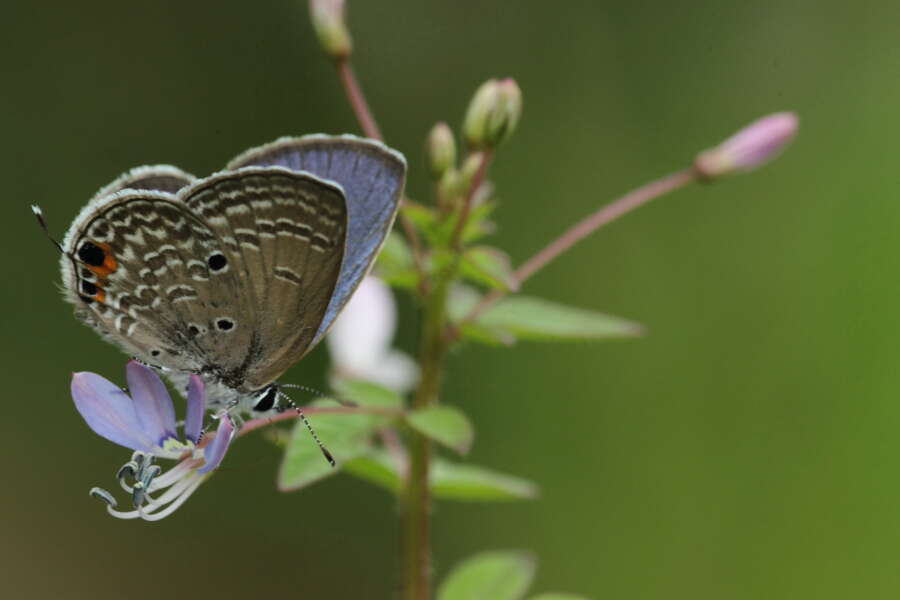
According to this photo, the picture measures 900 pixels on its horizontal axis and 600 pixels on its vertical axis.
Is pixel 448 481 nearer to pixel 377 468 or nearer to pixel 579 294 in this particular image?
pixel 377 468

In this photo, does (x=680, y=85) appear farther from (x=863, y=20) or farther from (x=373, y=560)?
(x=373, y=560)

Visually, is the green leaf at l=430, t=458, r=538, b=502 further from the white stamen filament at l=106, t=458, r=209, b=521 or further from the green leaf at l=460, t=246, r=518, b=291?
the white stamen filament at l=106, t=458, r=209, b=521

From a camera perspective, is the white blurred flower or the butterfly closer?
the butterfly

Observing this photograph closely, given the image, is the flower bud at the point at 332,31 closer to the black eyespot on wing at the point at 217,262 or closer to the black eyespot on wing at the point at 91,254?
the black eyespot on wing at the point at 217,262

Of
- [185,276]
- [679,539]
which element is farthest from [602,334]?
[679,539]

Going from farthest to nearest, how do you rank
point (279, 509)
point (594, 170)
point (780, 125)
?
point (594, 170), point (279, 509), point (780, 125)

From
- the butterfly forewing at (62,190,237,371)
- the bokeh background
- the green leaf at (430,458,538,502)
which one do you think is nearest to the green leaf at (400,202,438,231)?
the butterfly forewing at (62,190,237,371)
